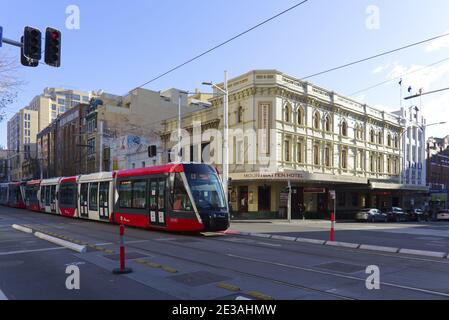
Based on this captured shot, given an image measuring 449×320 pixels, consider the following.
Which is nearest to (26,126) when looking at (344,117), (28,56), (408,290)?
(344,117)

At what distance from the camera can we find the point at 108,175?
71.9 feet

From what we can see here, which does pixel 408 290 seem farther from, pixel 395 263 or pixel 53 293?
pixel 53 293

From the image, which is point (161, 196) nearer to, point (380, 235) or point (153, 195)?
point (153, 195)

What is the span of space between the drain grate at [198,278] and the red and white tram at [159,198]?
4.89 metres

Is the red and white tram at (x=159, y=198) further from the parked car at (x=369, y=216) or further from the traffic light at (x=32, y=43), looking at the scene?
the parked car at (x=369, y=216)

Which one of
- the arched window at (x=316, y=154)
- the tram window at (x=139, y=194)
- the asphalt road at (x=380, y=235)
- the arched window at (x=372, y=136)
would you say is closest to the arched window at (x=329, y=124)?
the arched window at (x=316, y=154)

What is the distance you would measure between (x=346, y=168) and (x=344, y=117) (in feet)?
17.6

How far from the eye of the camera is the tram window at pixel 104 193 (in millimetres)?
21719

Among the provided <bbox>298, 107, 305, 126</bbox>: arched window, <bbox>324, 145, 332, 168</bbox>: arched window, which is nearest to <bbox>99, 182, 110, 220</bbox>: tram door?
<bbox>298, 107, 305, 126</bbox>: arched window

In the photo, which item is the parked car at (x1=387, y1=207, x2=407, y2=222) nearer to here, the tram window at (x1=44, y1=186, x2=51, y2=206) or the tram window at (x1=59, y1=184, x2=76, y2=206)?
the tram window at (x1=59, y1=184, x2=76, y2=206)

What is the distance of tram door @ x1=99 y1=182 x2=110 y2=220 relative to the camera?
71.2ft

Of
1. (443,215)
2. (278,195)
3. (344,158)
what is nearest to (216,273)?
(278,195)

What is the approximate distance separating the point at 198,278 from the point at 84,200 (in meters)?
18.6
